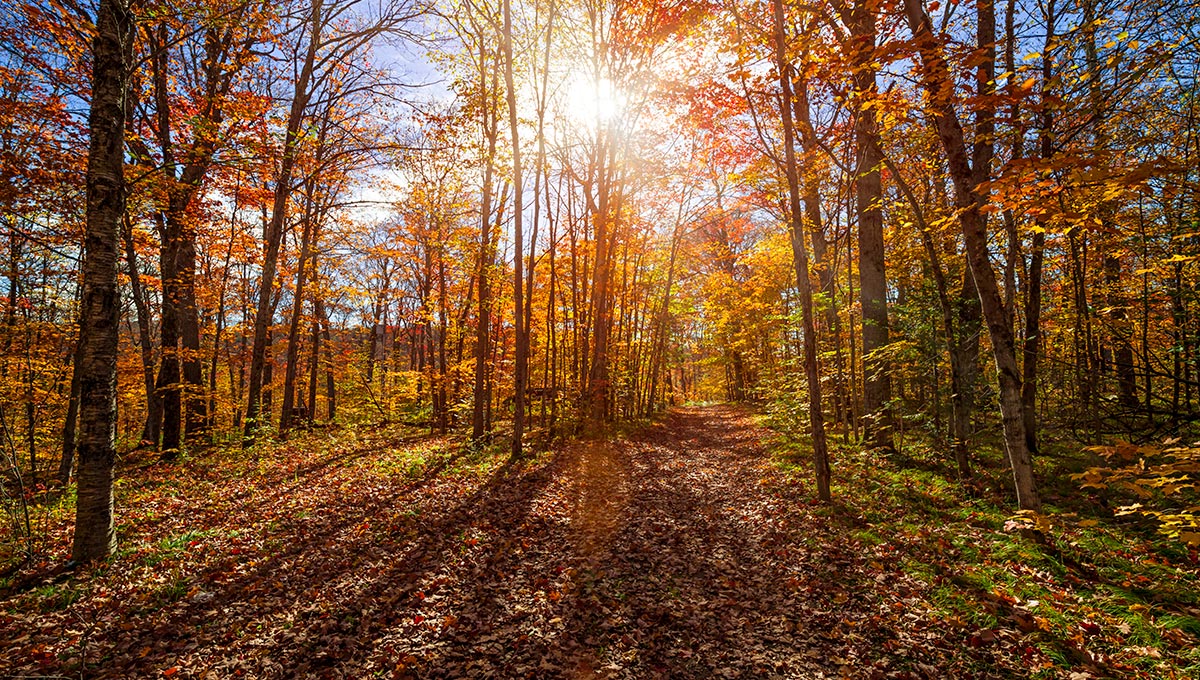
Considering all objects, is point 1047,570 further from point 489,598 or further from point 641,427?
point 641,427

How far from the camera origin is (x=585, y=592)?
547cm

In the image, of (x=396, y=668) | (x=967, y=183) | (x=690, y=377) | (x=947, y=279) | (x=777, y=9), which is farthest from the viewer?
(x=690, y=377)

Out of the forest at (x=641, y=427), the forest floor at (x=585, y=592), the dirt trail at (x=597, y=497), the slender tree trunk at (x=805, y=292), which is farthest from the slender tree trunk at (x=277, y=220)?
the slender tree trunk at (x=805, y=292)

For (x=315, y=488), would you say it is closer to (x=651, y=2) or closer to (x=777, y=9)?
(x=777, y=9)

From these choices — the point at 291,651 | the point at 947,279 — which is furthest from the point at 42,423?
the point at 947,279

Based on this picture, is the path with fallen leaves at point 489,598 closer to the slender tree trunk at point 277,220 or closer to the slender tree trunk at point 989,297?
the slender tree trunk at point 989,297

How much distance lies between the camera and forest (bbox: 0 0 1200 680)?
4293 millimetres

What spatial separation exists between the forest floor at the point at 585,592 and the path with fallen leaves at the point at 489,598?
26 mm

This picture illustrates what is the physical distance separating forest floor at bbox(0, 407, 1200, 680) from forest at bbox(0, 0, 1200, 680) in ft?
0.16

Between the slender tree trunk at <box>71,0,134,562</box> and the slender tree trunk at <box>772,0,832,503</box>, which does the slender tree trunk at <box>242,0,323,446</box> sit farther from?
the slender tree trunk at <box>772,0,832,503</box>

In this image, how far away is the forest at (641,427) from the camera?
4293 mm

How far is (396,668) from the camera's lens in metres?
4.00

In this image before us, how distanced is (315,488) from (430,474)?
A: 86.5 inches

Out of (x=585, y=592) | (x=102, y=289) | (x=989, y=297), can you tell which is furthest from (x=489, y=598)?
(x=989, y=297)
